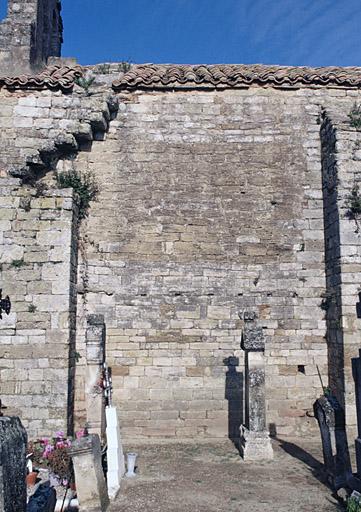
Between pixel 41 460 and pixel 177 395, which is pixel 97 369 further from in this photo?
pixel 177 395

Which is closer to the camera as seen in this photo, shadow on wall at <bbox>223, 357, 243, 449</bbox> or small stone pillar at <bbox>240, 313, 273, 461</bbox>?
small stone pillar at <bbox>240, 313, 273, 461</bbox>

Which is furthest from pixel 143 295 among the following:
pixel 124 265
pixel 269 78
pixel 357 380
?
pixel 269 78

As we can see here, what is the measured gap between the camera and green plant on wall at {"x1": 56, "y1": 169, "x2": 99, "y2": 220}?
10.0m

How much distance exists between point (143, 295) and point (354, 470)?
4.94 meters

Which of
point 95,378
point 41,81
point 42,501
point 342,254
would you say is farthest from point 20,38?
point 42,501

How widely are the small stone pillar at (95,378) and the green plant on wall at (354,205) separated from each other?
5.22 metres

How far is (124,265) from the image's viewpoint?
9.96m

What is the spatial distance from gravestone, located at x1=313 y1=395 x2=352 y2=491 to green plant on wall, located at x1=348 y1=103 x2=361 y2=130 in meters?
5.83

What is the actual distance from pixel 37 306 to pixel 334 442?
17.9ft

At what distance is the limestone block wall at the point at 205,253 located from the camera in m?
9.57

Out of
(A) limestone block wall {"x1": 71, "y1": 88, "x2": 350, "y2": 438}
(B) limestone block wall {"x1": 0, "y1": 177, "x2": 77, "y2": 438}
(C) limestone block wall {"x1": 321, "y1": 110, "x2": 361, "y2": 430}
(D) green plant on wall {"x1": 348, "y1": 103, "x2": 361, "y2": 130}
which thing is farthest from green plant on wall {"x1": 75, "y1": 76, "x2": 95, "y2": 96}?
(D) green plant on wall {"x1": 348, "y1": 103, "x2": 361, "y2": 130}

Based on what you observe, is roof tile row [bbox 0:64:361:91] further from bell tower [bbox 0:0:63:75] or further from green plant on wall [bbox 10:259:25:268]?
green plant on wall [bbox 10:259:25:268]

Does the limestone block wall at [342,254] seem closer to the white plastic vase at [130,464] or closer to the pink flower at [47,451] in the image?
the white plastic vase at [130,464]

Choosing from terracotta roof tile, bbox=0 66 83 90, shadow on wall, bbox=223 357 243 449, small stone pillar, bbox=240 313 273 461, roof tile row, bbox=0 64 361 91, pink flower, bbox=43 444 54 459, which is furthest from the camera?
roof tile row, bbox=0 64 361 91
